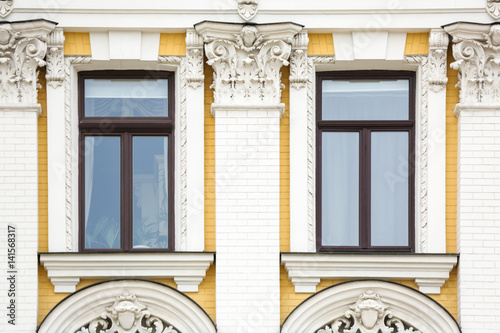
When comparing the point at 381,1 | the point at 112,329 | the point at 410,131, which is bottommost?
the point at 112,329

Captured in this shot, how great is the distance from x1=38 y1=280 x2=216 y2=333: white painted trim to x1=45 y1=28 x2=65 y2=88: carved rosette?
9.53ft

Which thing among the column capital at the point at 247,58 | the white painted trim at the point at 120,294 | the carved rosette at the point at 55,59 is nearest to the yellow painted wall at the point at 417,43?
the column capital at the point at 247,58

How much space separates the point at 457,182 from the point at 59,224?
17.9 feet

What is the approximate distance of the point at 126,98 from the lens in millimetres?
19016

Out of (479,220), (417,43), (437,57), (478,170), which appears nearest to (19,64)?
(417,43)

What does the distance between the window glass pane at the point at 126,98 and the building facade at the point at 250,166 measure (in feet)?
0.09

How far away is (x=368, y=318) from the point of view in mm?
18078

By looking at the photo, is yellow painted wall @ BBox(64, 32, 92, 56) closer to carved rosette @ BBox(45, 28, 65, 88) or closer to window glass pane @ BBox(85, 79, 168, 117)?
carved rosette @ BBox(45, 28, 65, 88)

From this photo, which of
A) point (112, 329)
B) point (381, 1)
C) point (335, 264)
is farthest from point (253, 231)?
point (381, 1)

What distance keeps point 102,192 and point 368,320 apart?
408cm

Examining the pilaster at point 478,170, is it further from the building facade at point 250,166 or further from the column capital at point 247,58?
the column capital at point 247,58

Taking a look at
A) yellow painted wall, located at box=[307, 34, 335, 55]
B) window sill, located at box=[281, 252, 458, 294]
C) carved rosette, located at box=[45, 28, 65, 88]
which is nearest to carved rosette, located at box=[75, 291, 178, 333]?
window sill, located at box=[281, 252, 458, 294]

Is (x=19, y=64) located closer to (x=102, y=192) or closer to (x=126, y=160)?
(x=126, y=160)

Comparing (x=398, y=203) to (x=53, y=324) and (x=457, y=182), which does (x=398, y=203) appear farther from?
(x=53, y=324)
